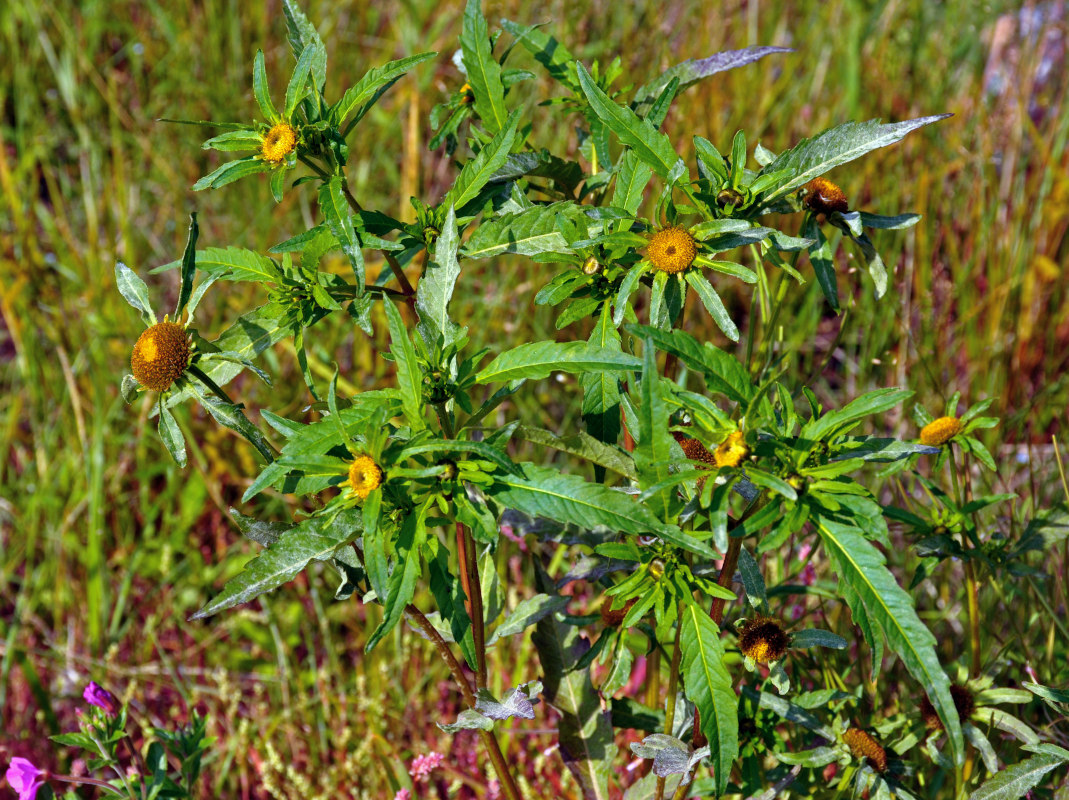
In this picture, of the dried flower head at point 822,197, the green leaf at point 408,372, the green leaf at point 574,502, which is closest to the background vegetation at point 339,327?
the dried flower head at point 822,197

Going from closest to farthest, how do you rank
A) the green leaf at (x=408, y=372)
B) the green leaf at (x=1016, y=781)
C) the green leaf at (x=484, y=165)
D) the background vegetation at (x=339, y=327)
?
the green leaf at (x=408, y=372)
the green leaf at (x=484, y=165)
the green leaf at (x=1016, y=781)
the background vegetation at (x=339, y=327)

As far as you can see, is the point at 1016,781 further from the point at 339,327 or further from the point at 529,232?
the point at 339,327

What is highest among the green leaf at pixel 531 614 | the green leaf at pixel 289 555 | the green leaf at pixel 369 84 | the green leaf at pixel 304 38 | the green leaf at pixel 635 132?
the green leaf at pixel 304 38

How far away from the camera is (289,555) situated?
1172mm

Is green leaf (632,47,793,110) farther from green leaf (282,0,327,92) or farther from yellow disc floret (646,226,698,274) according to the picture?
green leaf (282,0,327,92)

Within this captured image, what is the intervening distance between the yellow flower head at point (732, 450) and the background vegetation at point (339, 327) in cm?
78

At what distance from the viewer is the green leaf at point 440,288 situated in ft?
4.00

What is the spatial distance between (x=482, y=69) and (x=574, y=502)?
2.36 ft

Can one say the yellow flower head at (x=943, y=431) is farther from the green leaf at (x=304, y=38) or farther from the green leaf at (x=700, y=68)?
the green leaf at (x=304, y=38)

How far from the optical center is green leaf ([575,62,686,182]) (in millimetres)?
1183

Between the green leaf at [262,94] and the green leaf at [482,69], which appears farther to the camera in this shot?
the green leaf at [482,69]

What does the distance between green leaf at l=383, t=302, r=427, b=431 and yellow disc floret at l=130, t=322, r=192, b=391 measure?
0.39 m

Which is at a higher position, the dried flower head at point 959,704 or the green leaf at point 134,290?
the green leaf at point 134,290

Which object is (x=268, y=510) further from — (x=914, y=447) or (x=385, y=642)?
(x=914, y=447)
